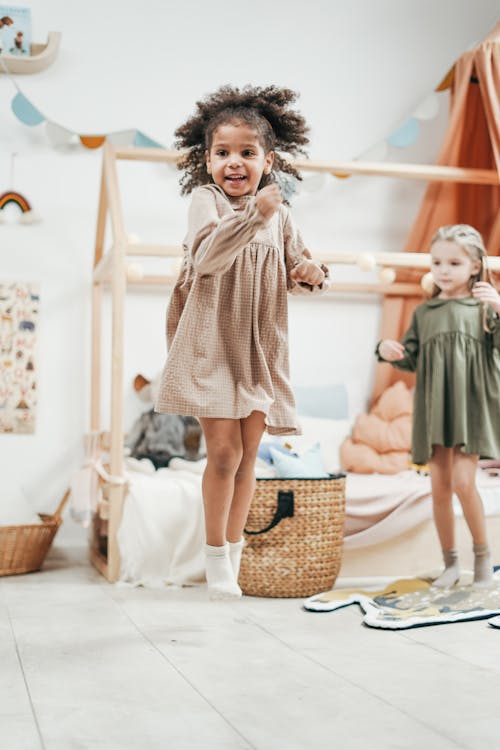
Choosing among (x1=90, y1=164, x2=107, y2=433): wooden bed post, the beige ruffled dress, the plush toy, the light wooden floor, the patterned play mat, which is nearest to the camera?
the light wooden floor

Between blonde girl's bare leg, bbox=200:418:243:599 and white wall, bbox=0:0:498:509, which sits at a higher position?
white wall, bbox=0:0:498:509

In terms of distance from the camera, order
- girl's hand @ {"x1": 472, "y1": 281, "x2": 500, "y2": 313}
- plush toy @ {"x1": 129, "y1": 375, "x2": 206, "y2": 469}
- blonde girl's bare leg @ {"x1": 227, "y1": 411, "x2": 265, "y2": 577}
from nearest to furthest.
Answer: blonde girl's bare leg @ {"x1": 227, "y1": 411, "x2": 265, "y2": 577} → girl's hand @ {"x1": 472, "y1": 281, "x2": 500, "y2": 313} → plush toy @ {"x1": 129, "y1": 375, "x2": 206, "y2": 469}

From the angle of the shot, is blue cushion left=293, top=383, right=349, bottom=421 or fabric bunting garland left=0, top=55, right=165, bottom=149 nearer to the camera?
fabric bunting garland left=0, top=55, right=165, bottom=149

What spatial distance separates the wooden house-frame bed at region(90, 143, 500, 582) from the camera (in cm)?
278

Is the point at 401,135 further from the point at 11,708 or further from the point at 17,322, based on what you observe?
the point at 11,708

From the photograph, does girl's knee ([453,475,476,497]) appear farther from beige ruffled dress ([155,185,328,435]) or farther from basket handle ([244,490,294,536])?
beige ruffled dress ([155,185,328,435])

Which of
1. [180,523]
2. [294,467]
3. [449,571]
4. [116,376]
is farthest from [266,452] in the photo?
[449,571]

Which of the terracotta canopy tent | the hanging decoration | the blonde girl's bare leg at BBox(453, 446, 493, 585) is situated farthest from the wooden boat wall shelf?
the blonde girl's bare leg at BBox(453, 446, 493, 585)

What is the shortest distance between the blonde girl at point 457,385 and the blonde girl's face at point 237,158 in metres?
0.97

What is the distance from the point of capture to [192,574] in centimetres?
282

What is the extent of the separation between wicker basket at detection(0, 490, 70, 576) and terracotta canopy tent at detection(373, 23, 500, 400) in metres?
1.43

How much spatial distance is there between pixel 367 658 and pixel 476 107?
7.54ft

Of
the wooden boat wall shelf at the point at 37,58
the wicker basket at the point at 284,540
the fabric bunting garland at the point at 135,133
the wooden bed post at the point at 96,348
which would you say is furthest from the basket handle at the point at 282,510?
the wooden boat wall shelf at the point at 37,58

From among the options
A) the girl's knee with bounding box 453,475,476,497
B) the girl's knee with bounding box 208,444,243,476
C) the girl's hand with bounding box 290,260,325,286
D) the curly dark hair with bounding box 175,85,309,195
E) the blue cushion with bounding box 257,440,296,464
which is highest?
the curly dark hair with bounding box 175,85,309,195
